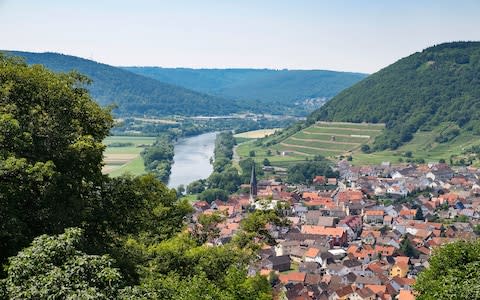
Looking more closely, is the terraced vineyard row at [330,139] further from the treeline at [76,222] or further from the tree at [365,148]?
the treeline at [76,222]

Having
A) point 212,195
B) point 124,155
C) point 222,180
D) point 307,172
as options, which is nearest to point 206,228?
point 212,195

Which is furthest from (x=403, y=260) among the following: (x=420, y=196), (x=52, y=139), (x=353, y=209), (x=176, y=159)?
(x=176, y=159)

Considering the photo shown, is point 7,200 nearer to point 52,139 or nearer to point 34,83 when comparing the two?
point 52,139

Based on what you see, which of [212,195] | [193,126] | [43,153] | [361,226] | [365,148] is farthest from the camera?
[193,126]

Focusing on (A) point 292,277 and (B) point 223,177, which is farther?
(B) point 223,177

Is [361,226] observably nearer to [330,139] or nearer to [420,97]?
[330,139]

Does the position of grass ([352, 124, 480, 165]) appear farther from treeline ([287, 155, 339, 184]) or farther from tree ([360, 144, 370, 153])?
treeline ([287, 155, 339, 184])

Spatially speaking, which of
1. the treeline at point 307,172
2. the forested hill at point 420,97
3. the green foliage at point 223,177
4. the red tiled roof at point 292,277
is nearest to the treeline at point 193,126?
the forested hill at point 420,97
